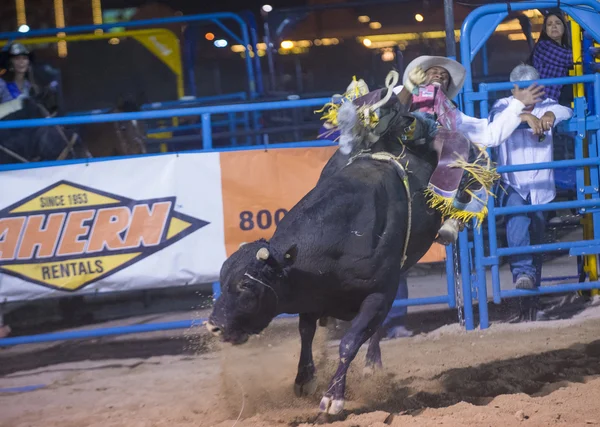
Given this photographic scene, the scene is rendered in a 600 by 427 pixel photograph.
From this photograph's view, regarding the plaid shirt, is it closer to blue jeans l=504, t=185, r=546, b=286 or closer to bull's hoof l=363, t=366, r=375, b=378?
blue jeans l=504, t=185, r=546, b=286

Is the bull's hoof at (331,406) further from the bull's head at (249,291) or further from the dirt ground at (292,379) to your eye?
the bull's head at (249,291)

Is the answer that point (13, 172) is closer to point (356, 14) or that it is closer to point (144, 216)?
point (144, 216)

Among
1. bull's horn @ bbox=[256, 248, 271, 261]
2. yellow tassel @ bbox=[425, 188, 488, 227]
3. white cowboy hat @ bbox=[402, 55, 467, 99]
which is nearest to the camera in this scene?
bull's horn @ bbox=[256, 248, 271, 261]

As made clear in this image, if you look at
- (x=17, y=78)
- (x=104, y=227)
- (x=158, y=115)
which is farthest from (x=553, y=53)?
(x=17, y=78)

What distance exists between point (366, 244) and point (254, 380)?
125 centimetres

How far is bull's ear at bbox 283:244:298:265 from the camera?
4.16 meters

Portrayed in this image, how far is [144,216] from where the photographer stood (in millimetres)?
6129

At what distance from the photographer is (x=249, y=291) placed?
4.08 m

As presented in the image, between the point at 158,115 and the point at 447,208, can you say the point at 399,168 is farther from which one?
the point at 158,115

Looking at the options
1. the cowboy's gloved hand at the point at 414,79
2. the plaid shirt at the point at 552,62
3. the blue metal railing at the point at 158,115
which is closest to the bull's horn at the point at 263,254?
the cowboy's gloved hand at the point at 414,79

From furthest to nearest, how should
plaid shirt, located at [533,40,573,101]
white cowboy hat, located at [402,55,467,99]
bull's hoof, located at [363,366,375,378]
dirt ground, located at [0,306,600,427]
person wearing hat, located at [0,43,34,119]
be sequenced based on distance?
person wearing hat, located at [0,43,34,119]
plaid shirt, located at [533,40,573,101]
white cowboy hat, located at [402,55,467,99]
bull's hoof, located at [363,366,375,378]
dirt ground, located at [0,306,600,427]

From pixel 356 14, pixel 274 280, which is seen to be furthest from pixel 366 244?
pixel 356 14

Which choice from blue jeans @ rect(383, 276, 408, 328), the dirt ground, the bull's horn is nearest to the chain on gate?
the dirt ground

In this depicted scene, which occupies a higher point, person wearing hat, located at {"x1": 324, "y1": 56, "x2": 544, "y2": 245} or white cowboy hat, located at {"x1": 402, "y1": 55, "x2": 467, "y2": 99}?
white cowboy hat, located at {"x1": 402, "y1": 55, "x2": 467, "y2": 99}
